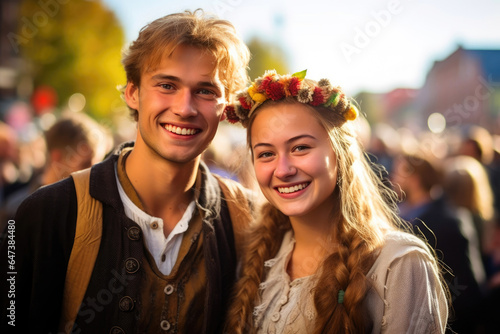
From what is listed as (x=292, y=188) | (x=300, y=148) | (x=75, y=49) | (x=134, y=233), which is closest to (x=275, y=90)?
(x=300, y=148)

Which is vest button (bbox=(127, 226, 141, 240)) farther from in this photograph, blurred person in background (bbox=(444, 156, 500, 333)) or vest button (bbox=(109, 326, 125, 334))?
blurred person in background (bbox=(444, 156, 500, 333))

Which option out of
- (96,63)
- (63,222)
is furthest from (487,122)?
(96,63)

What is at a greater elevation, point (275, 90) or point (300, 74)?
point (300, 74)

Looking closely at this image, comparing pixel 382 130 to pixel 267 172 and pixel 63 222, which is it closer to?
pixel 267 172

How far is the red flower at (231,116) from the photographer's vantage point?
2.93m

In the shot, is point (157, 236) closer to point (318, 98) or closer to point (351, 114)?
point (318, 98)

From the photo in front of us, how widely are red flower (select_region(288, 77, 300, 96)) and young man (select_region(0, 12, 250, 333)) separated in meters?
0.55

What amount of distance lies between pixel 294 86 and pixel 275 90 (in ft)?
0.38

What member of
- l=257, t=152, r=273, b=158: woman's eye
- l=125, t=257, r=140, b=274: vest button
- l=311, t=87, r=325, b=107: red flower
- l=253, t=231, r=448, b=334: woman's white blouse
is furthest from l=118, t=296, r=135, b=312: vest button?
l=311, t=87, r=325, b=107: red flower

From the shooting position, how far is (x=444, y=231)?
13.7ft

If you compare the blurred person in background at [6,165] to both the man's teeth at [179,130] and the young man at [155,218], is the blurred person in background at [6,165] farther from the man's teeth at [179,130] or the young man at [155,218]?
the man's teeth at [179,130]

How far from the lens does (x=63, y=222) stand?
8.29ft

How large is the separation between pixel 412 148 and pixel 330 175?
2856mm

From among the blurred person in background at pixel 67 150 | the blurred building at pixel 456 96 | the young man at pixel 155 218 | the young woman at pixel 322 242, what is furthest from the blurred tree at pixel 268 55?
the young woman at pixel 322 242
